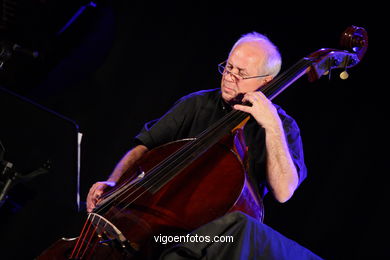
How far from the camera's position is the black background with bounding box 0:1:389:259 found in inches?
123

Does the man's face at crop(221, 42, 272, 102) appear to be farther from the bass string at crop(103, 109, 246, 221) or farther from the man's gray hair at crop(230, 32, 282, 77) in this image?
the bass string at crop(103, 109, 246, 221)

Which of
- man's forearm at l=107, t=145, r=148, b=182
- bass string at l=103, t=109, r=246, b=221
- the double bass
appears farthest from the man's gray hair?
bass string at l=103, t=109, r=246, b=221

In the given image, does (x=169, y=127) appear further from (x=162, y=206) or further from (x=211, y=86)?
(x=211, y=86)

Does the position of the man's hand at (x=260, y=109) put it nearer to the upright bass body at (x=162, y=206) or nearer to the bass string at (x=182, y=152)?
the bass string at (x=182, y=152)

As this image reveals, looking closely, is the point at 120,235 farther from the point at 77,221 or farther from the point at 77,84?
the point at 77,84

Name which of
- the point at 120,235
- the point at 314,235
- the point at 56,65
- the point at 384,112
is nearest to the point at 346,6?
the point at 384,112

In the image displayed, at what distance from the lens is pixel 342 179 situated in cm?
319

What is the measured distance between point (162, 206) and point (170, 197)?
0.05 m

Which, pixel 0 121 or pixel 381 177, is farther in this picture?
pixel 381 177

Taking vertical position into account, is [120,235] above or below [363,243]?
above

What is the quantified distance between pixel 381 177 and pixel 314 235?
640 millimetres

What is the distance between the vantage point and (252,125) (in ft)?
8.17

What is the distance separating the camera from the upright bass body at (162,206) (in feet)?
5.47

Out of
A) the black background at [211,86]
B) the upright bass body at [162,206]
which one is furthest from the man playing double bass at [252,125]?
the black background at [211,86]
